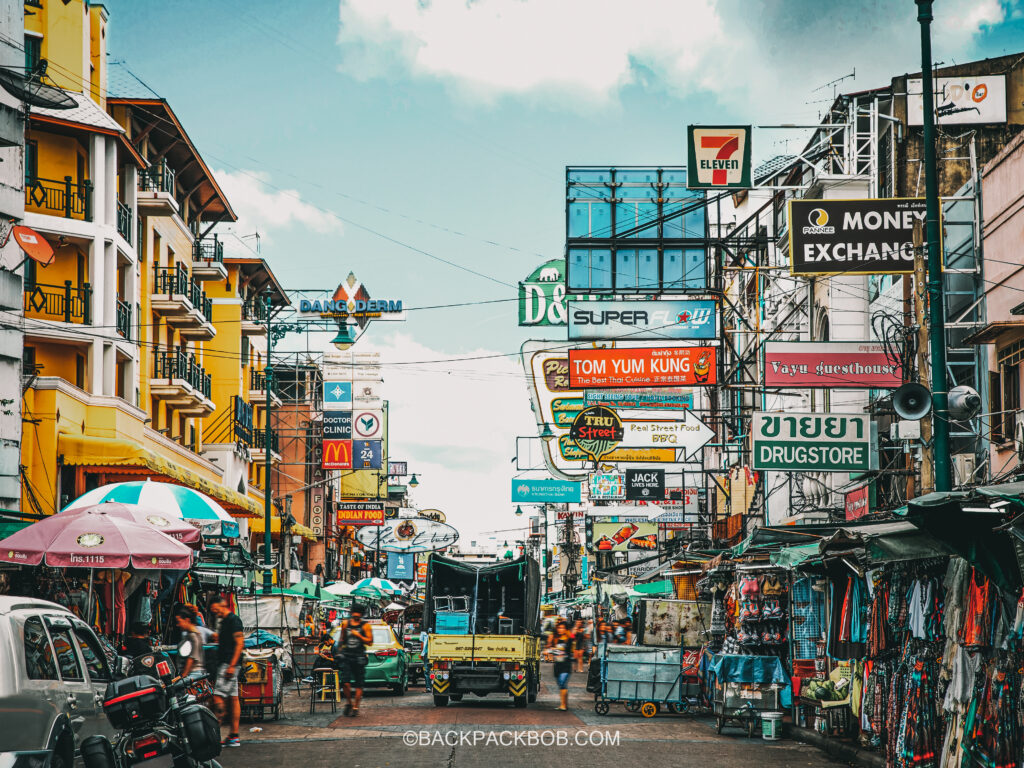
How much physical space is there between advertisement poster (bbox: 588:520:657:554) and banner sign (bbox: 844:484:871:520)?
20933 mm

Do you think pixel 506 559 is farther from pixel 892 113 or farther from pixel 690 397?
pixel 892 113

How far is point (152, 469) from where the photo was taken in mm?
32188

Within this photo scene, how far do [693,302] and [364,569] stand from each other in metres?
91.4

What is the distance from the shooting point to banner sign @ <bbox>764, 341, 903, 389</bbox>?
24.3 m

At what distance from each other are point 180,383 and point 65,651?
34.9m

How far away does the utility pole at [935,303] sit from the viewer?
17344 mm

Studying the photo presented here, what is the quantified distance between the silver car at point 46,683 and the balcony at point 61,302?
24.9 meters

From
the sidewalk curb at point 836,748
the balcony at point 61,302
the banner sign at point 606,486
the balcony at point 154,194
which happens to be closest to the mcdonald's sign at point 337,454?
the banner sign at point 606,486

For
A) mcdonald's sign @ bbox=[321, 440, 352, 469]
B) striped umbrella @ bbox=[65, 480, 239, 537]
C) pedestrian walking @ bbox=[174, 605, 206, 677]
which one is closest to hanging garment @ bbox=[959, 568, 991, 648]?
pedestrian walking @ bbox=[174, 605, 206, 677]

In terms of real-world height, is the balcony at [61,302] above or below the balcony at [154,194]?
below

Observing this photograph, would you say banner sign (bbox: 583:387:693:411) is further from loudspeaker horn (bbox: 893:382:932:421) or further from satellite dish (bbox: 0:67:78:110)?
loudspeaker horn (bbox: 893:382:932:421)

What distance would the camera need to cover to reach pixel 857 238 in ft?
71.7

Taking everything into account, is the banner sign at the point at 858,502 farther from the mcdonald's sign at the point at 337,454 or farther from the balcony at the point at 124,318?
the mcdonald's sign at the point at 337,454

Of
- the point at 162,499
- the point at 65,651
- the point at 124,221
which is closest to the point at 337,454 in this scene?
the point at 124,221
